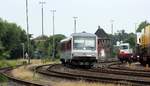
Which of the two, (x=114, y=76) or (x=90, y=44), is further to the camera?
(x=90, y=44)

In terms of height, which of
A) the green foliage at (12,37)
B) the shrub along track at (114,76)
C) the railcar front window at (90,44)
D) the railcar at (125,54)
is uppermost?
the green foliage at (12,37)

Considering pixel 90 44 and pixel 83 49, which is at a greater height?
pixel 90 44

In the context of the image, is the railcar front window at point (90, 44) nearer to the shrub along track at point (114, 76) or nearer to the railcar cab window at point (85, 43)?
the railcar cab window at point (85, 43)

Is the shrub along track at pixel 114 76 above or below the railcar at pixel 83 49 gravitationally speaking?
below

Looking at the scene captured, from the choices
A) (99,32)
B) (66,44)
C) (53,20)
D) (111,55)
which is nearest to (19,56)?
(53,20)

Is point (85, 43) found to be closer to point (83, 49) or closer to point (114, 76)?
point (83, 49)

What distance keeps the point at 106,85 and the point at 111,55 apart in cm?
10236

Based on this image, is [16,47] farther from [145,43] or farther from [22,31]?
[145,43]

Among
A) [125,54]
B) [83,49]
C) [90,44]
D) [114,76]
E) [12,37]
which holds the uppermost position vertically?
[12,37]

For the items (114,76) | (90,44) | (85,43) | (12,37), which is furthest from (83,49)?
(12,37)

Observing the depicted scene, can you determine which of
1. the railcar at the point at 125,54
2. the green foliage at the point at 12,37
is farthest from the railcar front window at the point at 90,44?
the green foliage at the point at 12,37

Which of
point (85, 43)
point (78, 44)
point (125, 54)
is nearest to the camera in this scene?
point (85, 43)

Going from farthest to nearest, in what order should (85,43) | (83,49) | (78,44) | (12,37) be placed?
(12,37) < (78,44) < (85,43) < (83,49)

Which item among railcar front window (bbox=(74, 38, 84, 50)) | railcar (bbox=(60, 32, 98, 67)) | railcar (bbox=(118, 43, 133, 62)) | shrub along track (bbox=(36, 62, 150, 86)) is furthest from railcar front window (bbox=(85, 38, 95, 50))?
railcar (bbox=(118, 43, 133, 62))
